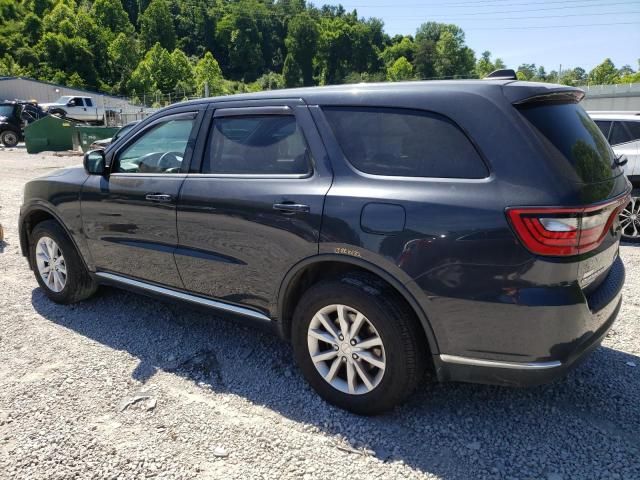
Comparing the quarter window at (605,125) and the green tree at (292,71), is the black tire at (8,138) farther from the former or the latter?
the green tree at (292,71)

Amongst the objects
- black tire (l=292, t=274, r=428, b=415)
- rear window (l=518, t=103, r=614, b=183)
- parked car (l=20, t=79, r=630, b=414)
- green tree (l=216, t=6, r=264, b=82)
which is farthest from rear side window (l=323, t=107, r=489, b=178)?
green tree (l=216, t=6, r=264, b=82)

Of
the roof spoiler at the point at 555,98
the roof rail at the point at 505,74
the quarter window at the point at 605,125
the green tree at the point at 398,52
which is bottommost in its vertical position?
the quarter window at the point at 605,125

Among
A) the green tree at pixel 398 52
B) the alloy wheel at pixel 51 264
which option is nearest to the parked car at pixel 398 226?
the alloy wheel at pixel 51 264

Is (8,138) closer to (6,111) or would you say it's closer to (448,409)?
(6,111)

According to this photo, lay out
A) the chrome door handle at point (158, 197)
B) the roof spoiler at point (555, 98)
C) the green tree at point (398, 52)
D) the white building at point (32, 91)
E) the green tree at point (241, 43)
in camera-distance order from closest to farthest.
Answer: the roof spoiler at point (555, 98)
the chrome door handle at point (158, 197)
the white building at point (32, 91)
the green tree at point (241, 43)
the green tree at point (398, 52)

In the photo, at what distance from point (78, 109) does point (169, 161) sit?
34656mm

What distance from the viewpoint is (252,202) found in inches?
121

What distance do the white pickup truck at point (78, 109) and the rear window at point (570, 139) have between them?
1369 inches

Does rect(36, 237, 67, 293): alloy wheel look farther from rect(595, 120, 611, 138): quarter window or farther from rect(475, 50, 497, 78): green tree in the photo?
rect(475, 50, 497, 78): green tree

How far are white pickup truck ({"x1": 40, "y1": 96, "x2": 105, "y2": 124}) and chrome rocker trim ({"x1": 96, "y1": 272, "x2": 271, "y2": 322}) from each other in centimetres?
3243

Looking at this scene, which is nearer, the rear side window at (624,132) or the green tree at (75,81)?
the rear side window at (624,132)

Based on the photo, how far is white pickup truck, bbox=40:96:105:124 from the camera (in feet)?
108

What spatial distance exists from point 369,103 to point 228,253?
50.2 inches

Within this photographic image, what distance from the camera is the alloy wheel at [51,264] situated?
446 centimetres
